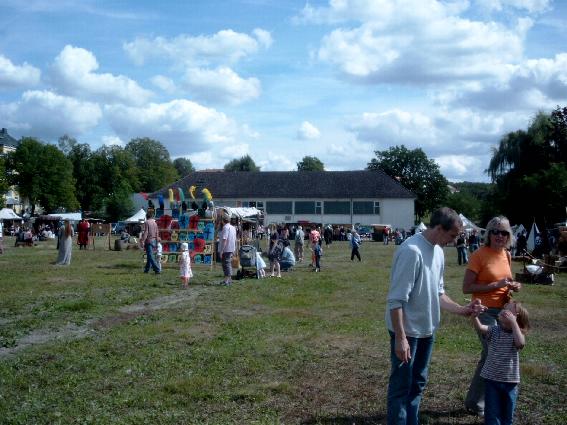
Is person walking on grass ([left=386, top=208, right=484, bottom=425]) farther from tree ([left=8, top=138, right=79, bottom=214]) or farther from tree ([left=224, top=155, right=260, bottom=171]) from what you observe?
tree ([left=224, top=155, right=260, bottom=171])

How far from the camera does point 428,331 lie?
4988mm

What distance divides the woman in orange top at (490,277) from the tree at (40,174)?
9589 cm

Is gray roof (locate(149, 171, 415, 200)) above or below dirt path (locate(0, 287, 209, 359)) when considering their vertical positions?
above

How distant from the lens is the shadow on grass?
5.89 meters

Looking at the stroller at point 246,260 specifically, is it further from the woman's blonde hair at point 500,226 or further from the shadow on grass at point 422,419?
the woman's blonde hair at point 500,226

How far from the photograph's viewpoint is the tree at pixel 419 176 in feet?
313

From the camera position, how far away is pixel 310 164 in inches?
4916

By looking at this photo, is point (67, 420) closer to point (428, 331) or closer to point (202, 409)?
point (202, 409)

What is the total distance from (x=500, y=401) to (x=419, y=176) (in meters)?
93.3

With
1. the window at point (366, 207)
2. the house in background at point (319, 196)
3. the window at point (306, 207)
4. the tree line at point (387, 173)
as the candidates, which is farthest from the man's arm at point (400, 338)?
the window at point (306, 207)

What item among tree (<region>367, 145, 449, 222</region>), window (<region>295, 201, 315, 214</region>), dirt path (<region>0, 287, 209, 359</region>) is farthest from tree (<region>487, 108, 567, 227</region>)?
tree (<region>367, 145, 449, 222</region>)

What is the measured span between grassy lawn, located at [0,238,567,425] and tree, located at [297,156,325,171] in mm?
109343

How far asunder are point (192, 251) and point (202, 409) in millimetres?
16806

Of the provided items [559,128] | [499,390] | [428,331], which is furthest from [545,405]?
[559,128]
